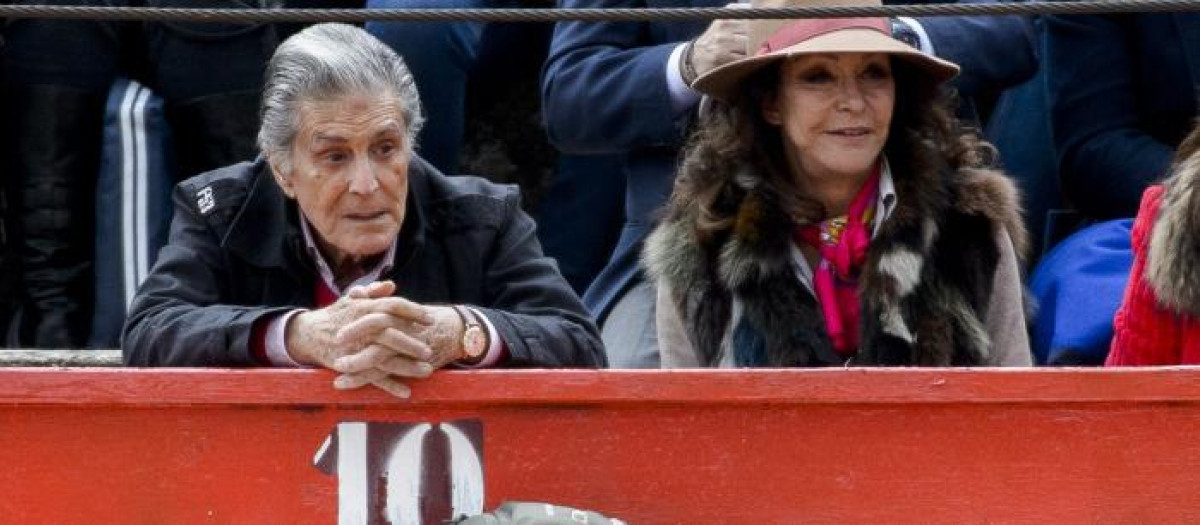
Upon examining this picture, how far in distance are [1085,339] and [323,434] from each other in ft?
4.43

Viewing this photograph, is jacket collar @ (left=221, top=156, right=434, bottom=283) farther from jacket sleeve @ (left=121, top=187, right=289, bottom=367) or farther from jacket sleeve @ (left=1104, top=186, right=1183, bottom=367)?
jacket sleeve @ (left=1104, top=186, right=1183, bottom=367)

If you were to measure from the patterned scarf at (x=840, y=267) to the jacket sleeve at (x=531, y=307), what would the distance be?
40 cm

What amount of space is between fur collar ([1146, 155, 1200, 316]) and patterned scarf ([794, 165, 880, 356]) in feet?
1.49

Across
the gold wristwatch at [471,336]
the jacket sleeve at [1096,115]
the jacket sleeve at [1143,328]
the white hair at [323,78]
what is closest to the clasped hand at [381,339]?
the gold wristwatch at [471,336]

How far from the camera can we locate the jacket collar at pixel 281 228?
367cm

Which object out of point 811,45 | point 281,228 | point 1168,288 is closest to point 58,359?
point 281,228

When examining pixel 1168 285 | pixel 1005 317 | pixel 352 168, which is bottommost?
pixel 1005 317

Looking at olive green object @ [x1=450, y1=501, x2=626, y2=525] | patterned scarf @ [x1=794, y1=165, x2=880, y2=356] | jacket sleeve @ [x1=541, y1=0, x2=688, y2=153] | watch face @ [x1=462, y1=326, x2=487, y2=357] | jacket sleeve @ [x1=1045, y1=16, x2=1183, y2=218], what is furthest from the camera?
jacket sleeve @ [x1=1045, y1=16, x2=1183, y2=218]

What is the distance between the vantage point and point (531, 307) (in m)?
3.66

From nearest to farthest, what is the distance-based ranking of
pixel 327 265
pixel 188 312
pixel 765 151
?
pixel 188 312, pixel 327 265, pixel 765 151

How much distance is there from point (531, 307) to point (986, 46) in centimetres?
108

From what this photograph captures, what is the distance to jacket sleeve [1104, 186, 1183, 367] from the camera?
369 cm

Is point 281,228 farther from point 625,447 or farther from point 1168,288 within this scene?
point 1168,288

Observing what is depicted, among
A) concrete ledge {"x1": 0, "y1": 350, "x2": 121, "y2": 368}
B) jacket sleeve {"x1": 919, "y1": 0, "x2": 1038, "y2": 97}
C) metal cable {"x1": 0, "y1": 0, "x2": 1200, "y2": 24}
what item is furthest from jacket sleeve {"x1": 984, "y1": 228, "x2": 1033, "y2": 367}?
concrete ledge {"x1": 0, "y1": 350, "x2": 121, "y2": 368}
